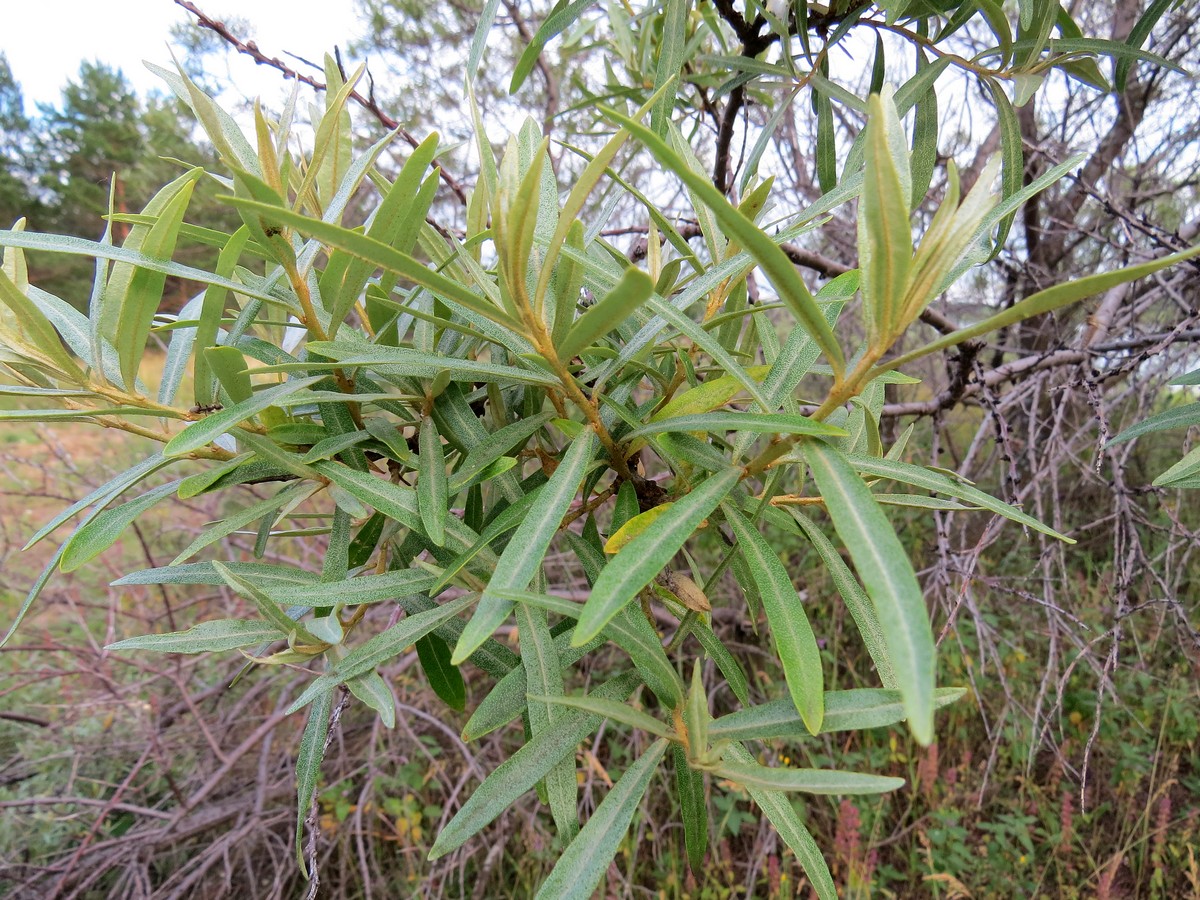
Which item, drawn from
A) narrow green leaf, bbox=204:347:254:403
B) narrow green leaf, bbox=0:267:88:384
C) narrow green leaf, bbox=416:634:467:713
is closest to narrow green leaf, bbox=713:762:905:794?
narrow green leaf, bbox=416:634:467:713

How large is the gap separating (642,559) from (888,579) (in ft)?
0.31

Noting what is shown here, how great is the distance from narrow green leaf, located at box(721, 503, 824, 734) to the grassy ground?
1.13 m

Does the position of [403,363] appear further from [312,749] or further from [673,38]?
[673,38]

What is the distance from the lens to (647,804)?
1.54 meters

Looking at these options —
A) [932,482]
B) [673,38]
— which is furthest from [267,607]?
[673,38]

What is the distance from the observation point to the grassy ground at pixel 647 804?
4.39 feet

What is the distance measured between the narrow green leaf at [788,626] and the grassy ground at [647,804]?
1.13 metres

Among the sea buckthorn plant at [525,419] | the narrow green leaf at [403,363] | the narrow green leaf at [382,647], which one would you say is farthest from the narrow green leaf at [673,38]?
the narrow green leaf at [382,647]

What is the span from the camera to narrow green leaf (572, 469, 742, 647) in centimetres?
25

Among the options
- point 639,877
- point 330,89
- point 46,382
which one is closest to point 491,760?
point 639,877

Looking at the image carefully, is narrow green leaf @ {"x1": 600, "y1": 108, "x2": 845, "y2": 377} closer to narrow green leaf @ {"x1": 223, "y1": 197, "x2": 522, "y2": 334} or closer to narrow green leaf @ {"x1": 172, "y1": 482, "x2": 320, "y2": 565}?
narrow green leaf @ {"x1": 223, "y1": 197, "x2": 522, "y2": 334}

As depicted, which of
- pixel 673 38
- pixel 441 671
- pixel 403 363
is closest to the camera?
pixel 403 363

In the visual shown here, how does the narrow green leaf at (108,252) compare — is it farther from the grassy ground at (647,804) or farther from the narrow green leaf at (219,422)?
the grassy ground at (647,804)

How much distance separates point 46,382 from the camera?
417 mm
